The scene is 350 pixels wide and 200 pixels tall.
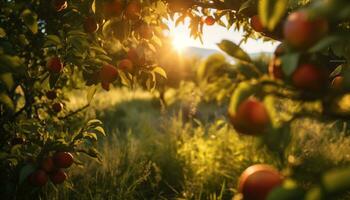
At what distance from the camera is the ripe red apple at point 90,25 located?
108 inches

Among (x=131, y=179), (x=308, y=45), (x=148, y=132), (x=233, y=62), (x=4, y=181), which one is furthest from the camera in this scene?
(x=148, y=132)

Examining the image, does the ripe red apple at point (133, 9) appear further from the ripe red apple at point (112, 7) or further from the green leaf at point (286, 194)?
the green leaf at point (286, 194)

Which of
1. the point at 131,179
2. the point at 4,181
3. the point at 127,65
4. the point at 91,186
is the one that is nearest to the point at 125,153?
the point at 131,179

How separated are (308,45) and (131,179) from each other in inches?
158

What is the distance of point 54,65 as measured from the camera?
2516 mm

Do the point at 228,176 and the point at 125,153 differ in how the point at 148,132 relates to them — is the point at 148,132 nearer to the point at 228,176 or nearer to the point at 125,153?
the point at 125,153

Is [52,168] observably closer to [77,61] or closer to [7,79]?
[77,61]

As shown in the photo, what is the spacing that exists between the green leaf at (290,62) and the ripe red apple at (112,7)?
121 cm

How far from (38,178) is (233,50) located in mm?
1347

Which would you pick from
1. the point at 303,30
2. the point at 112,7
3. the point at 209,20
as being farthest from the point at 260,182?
the point at 209,20

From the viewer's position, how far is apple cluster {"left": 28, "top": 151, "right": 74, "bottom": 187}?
232 centimetres

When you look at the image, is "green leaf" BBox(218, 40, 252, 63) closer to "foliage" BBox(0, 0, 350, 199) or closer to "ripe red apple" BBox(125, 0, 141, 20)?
"foliage" BBox(0, 0, 350, 199)

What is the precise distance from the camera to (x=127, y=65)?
8.27ft

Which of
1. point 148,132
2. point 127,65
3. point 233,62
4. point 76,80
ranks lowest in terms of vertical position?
point 148,132
